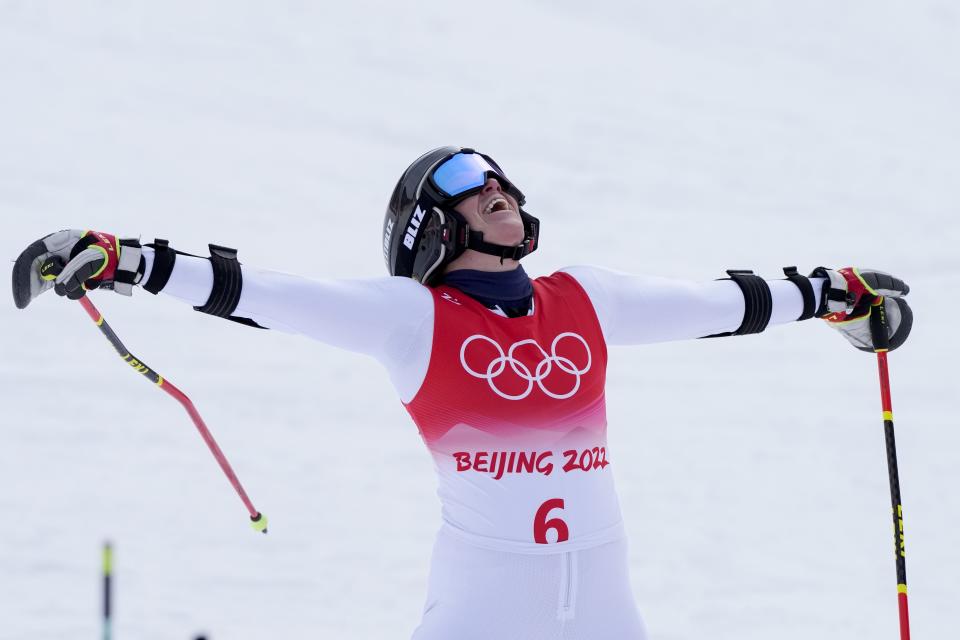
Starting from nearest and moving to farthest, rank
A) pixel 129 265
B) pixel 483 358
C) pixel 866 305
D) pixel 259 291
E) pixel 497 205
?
pixel 129 265, pixel 259 291, pixel 483 358, pixel 497 205, pixel 866 305

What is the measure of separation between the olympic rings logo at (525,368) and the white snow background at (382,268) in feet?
7.76

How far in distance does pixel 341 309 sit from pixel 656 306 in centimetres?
106

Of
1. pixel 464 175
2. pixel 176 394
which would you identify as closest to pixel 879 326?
pixel 464 175

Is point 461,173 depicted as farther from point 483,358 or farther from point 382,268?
point 382,268

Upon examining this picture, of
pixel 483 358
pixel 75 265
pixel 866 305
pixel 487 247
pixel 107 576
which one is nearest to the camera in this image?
pixel 107 576

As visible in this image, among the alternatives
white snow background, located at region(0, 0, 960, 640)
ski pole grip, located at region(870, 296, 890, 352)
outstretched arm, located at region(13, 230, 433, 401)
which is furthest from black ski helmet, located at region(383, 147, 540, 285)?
white snow background, located at region(0, 0, 960, 640)

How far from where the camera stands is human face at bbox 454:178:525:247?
3523mm

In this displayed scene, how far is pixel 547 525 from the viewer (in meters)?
3.17

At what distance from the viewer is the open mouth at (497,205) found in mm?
3596

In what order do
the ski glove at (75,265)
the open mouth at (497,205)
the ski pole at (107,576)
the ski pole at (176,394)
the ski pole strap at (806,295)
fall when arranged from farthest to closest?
the ski pole strap at (806,295), the open mouth at (497,205), the ski pole at (176,394), the ski glove at (75,265), the ski pole at (107,576)

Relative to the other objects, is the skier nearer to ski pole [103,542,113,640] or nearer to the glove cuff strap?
the glove cuff strap

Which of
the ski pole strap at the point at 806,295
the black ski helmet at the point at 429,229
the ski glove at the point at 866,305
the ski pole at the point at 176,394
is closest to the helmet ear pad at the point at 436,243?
the black ski helmet at the point at 429,229

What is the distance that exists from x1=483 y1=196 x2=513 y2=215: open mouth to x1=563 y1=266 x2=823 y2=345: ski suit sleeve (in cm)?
29

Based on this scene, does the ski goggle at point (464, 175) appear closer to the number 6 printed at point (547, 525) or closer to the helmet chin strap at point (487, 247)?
the helmet chin strap at point (487, 247)
